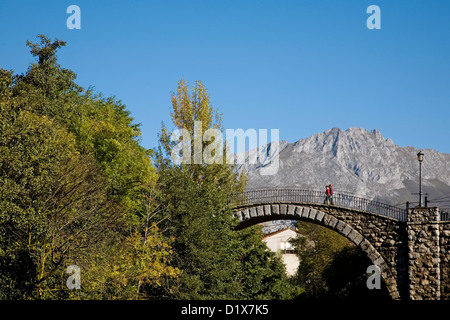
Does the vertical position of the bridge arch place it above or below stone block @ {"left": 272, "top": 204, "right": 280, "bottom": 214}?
below

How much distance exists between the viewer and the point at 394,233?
39.7 meters

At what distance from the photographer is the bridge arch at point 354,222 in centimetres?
3969

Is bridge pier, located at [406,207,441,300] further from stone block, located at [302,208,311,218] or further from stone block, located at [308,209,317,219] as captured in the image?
stone block, located at [302,208,311,218]

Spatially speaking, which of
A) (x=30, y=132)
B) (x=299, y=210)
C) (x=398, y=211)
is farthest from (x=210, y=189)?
(x=30, y=132)

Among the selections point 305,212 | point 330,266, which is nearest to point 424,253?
point 305,212

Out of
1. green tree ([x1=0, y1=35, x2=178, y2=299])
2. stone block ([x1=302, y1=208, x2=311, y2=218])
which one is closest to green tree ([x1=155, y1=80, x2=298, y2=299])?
green tree ([x1=0, y1=35, x2=178, y2=299])

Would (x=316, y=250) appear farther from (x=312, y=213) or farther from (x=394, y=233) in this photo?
(x=394, y=233)

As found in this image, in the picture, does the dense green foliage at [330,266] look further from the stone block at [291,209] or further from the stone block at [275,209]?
the stone block at [275,209]

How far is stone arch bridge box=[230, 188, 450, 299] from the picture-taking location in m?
37.4

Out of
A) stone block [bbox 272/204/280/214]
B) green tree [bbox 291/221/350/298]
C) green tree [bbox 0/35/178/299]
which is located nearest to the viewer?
green tree [bbox 0/35/178/299]

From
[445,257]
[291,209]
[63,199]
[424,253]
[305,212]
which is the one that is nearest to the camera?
[63,199]

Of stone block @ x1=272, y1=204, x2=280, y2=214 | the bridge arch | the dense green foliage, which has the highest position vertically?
stone block @ x1=272, y1=204, x2=280, y2=214

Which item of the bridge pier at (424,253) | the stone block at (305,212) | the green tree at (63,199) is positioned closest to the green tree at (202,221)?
the green tree at (63,199)

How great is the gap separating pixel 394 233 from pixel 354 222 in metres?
2.94
